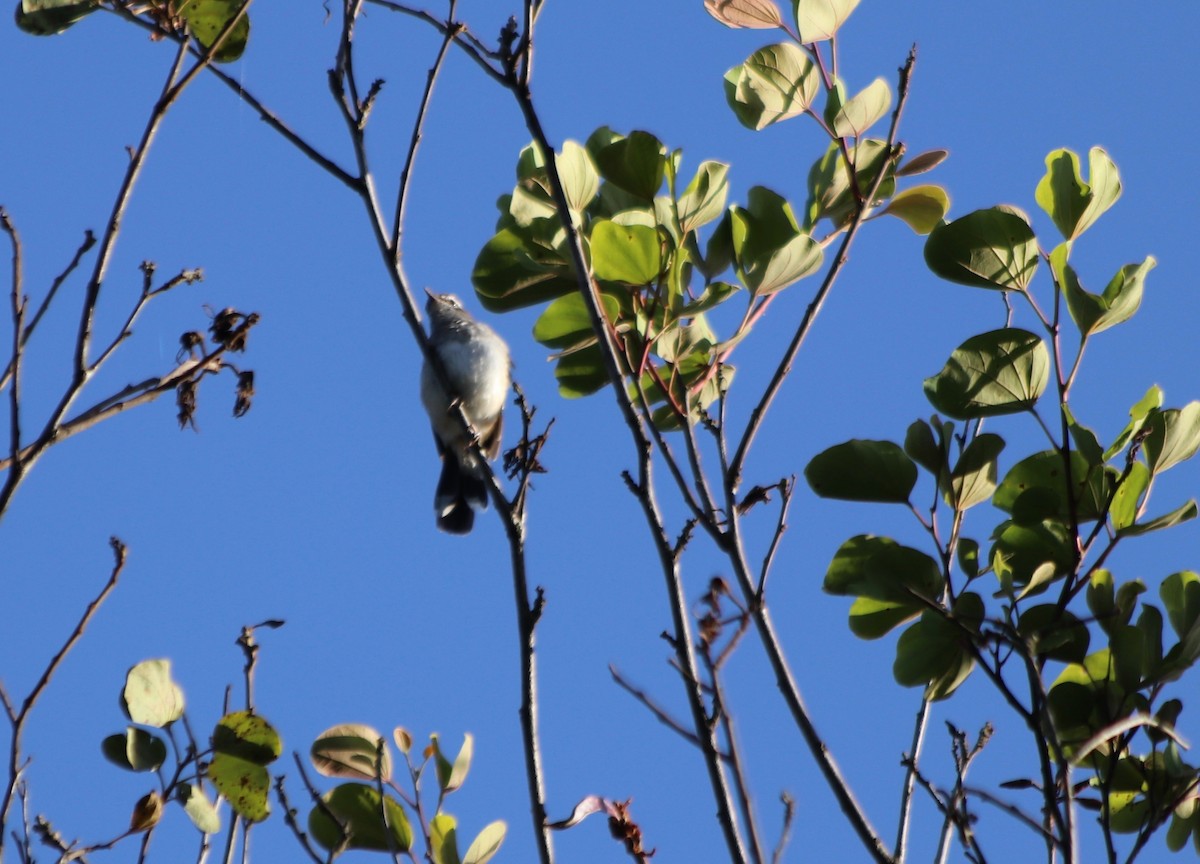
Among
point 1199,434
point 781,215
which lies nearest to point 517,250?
point 781,215

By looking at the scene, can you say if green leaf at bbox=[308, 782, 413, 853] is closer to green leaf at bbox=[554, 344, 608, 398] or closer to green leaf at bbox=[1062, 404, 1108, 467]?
green leaf at bbox=[554, 344, 608, 398]

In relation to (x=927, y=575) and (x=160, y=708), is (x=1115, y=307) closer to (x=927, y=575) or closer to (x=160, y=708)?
(x=927, y=575)

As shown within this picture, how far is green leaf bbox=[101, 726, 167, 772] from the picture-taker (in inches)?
98.0

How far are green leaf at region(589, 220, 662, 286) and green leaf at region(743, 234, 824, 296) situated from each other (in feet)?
0.61

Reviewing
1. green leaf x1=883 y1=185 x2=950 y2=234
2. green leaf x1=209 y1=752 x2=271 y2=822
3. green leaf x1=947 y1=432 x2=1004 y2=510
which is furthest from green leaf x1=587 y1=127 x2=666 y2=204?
green leaf x1=209 y1=752 x2=271 y2=822

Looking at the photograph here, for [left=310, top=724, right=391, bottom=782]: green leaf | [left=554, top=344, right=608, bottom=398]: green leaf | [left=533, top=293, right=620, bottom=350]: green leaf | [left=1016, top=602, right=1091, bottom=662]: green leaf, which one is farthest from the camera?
[left=554, top=344, right=608, bottom=398]: green leaf

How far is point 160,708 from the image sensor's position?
252 cm

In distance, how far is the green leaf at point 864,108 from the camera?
252cm

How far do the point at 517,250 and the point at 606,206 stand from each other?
23 cm

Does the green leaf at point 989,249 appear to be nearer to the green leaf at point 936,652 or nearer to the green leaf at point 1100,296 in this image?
the green leaf at point 1100,296

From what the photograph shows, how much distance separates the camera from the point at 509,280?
2.76m

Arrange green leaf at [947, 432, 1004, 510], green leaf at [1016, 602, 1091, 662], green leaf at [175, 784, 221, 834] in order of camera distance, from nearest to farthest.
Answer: green leaf at [1016, 602, 1091, 662], green leaf at [947, 432, 1004, 510], green leaf at [175, 784, 221, 834]

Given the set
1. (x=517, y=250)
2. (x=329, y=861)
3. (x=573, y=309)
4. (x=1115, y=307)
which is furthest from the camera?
(x=573, y=309)

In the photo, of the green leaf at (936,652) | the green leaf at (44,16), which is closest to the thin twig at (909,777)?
the green leaf at (936,652)
